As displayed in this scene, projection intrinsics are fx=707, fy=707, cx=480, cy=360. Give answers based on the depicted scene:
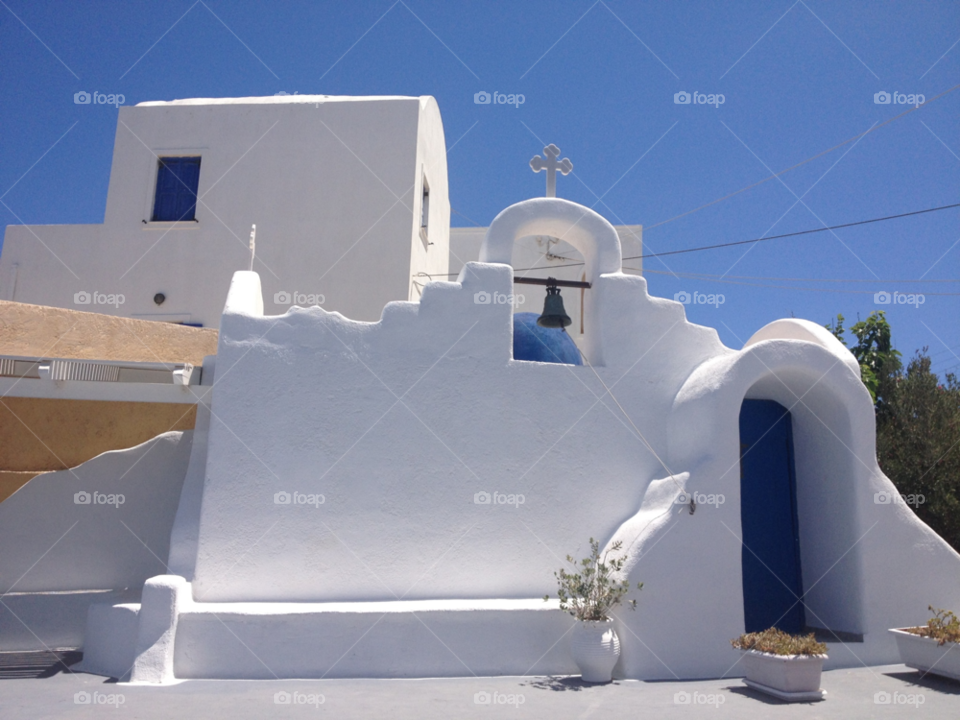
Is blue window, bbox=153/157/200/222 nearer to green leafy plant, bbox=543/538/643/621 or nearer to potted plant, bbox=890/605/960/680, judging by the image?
green leafy plant, bbox=543/538/643/621

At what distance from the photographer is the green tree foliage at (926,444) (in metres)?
10.9

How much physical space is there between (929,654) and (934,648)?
0.31 feet

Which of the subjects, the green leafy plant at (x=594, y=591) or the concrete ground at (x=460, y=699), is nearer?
the concrete ground at (x=460, y=699)

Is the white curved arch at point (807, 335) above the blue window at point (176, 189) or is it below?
below

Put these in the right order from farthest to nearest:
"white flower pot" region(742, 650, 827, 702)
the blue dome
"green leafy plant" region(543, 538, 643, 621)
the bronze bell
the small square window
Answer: the small square window < the blue dome < the bronze bell < "green leafy plant" region(543, 538, 643, 621) < "white flower pot" region(742, 650, 827, 702)

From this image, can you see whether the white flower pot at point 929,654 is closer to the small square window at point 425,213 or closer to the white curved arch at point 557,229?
the white curved arch at point 557,229

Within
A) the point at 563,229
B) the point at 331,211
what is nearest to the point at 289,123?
the point at 331,211

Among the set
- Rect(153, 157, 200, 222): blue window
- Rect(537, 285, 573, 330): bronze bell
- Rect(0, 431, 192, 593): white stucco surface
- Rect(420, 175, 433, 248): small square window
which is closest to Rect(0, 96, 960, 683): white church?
Rect(0, 431, 192, 593): white stucco surface

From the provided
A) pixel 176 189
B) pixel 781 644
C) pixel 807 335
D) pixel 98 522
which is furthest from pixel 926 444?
pixel 176 189

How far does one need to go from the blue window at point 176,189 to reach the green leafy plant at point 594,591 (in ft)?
32.7

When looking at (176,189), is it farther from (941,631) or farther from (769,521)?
(941,631)

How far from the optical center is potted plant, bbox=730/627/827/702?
600 centimetres

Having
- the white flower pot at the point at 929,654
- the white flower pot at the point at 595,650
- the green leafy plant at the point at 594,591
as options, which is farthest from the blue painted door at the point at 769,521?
the white flower pot at the point at 595,650

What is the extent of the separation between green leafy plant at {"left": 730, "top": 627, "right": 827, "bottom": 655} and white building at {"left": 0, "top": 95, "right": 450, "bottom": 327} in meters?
7.97
